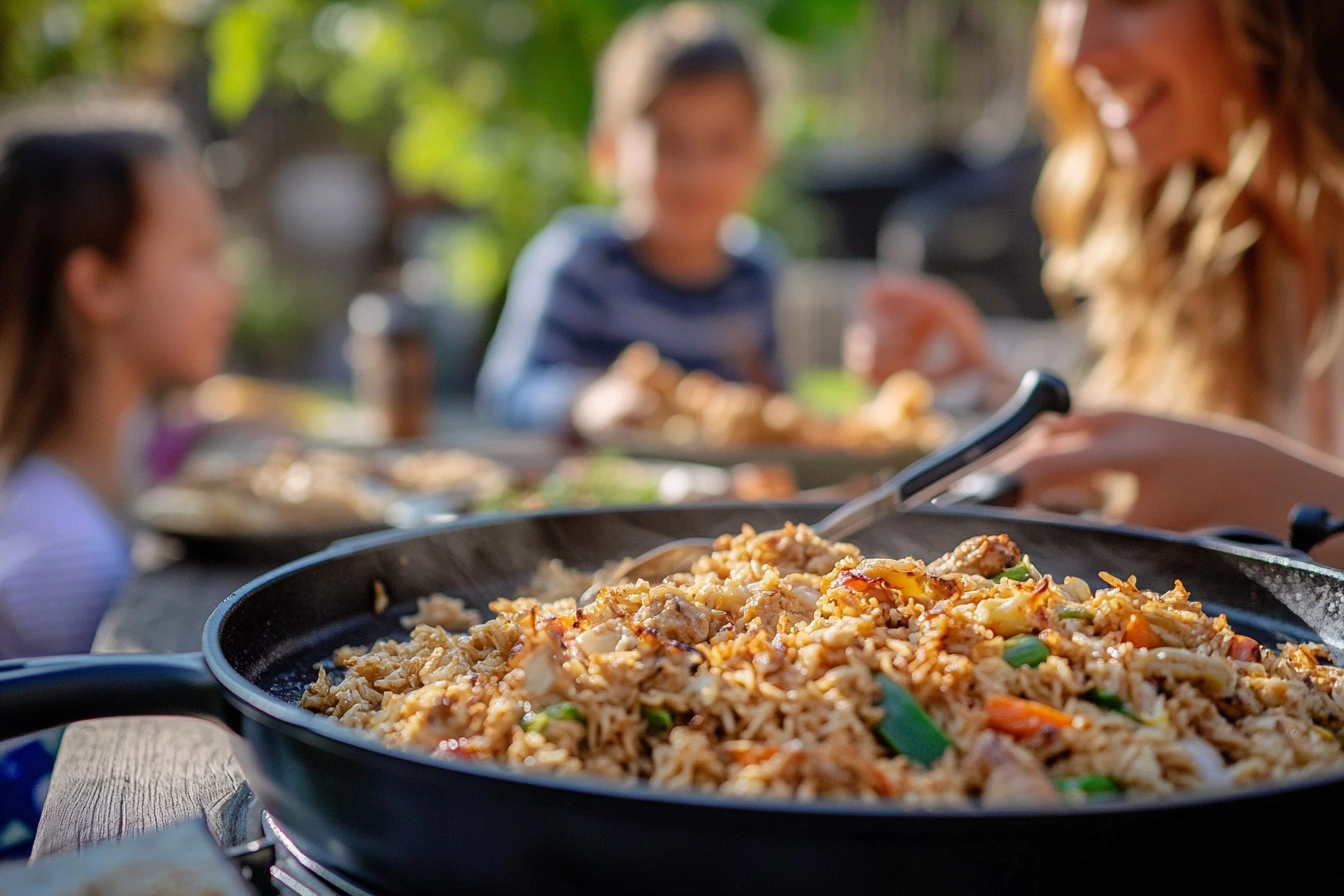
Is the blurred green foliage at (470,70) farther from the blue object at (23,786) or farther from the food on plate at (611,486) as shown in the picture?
the blue object at (23,786)

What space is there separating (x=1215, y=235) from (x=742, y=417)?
1190 mm

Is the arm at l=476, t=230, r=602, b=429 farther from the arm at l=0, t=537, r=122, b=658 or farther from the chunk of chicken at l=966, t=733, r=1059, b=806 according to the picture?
the chunk of chicken at l=966, t=733, r=1059, b=806

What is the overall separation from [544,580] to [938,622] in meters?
0.54

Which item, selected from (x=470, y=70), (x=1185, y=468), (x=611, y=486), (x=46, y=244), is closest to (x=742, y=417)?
(x=611, y=486)

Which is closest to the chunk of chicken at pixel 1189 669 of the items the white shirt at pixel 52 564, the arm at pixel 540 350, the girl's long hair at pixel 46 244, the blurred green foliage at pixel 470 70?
the white shirt at pixel 52 564

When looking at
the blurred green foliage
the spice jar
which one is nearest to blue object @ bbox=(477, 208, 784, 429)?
the spice jar

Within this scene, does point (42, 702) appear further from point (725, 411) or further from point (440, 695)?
point (725, 411)

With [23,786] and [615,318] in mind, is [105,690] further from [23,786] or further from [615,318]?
[615,318]

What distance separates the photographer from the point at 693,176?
4246 mm

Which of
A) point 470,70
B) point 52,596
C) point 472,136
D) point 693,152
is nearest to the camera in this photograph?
point 52,596

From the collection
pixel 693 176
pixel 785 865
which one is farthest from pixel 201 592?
pixel 693 176

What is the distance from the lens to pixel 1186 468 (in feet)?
5.25

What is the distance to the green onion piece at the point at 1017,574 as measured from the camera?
108 cm

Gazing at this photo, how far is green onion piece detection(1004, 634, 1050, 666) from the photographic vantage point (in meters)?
0.87
